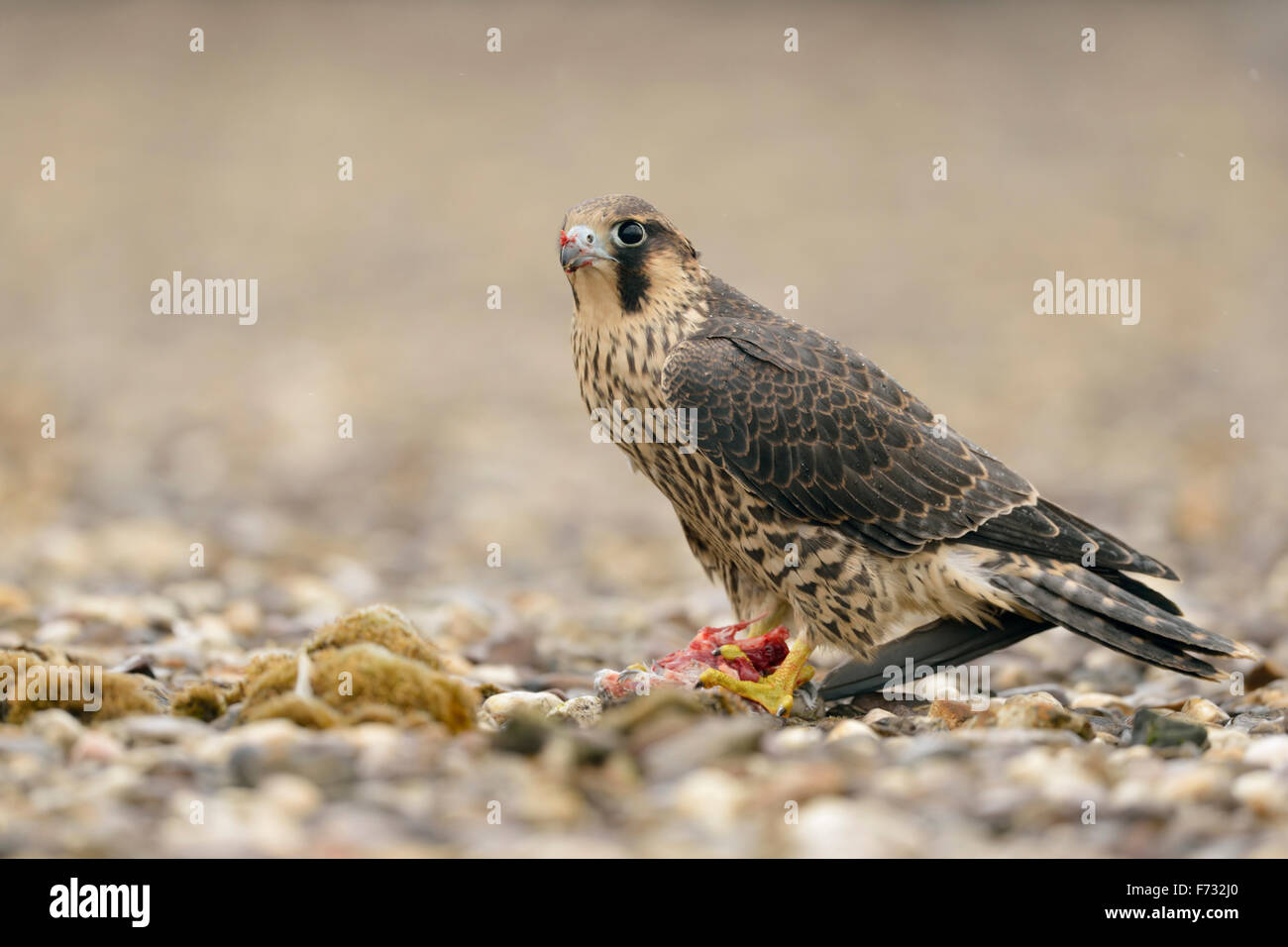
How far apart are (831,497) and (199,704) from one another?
85.3 inches

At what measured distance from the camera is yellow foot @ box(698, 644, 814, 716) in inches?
184

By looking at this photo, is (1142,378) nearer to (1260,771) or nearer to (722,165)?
(722,165)

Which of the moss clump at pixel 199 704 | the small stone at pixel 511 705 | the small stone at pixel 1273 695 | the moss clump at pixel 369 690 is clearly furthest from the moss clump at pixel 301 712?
the small stone at pixel 1273 695

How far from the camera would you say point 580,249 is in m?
4.75

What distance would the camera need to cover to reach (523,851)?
2893 mm

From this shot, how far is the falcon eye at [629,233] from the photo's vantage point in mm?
4855

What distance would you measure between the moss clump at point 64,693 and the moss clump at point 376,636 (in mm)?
514

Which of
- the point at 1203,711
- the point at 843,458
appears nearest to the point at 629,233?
the point at 843,458

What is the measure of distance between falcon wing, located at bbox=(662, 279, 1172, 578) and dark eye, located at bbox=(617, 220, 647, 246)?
40cm

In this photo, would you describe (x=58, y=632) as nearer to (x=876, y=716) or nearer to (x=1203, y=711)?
(x=876, y=716)

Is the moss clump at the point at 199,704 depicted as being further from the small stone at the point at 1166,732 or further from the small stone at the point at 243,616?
the small stone at the point at 1166,732

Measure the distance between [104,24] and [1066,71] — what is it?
14.9m

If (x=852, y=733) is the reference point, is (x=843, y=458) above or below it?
above

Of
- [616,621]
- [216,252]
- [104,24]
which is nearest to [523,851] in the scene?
[616,621]
